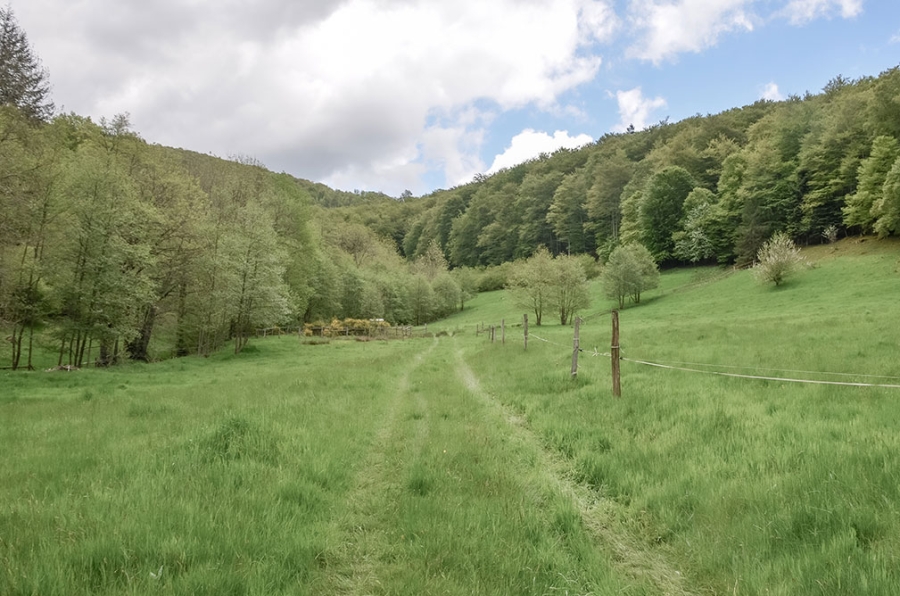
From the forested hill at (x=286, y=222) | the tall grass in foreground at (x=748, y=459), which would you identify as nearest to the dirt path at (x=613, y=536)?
the tall grass in foreground at (x=748, y=459)

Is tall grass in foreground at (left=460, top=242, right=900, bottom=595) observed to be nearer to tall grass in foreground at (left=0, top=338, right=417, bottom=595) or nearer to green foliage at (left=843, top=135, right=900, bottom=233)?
tall grass in foreground at (left=0, top=338, right=417, bottom=595)

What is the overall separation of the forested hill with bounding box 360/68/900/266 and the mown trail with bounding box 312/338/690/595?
54.6 meters

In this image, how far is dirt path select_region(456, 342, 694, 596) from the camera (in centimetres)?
363

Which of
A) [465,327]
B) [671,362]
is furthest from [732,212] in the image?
[671,362]

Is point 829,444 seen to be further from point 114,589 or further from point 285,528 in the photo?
point 114,589

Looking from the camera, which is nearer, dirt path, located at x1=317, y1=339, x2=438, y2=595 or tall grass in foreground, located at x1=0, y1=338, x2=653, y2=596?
tall grass in foreground, located at x1=0, y1=338, x2=653, y2=596

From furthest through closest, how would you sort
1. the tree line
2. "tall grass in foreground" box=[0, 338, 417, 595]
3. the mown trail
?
the tree line, the mown trail, "tall grass in foreground" box=[0, 338, 417, 595]

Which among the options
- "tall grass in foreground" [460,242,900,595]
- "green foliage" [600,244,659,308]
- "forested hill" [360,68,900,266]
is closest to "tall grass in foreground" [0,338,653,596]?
"tall grass in foreground" [460,242,900,595]

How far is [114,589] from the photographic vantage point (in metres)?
2.96

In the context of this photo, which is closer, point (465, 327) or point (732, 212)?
point (465, 327)

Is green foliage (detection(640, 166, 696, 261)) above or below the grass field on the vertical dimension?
above

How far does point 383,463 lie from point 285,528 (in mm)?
2497

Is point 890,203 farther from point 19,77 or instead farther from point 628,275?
point 19,77

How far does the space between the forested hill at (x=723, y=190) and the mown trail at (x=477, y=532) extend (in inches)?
2151
